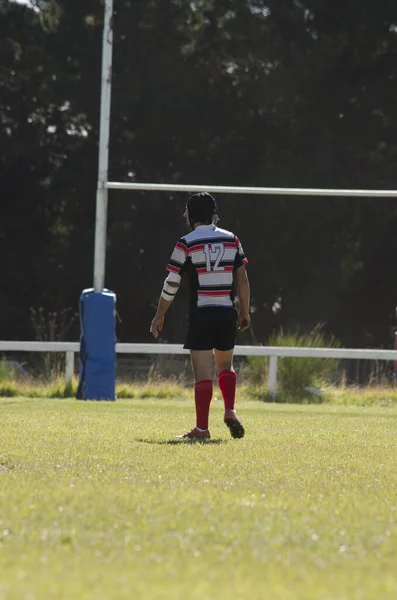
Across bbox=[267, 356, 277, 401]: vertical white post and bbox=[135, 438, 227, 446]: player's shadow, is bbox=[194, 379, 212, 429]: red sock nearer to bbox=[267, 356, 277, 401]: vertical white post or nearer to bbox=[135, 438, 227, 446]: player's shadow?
bbox=[135, 438, 227, 446]: player's shadow

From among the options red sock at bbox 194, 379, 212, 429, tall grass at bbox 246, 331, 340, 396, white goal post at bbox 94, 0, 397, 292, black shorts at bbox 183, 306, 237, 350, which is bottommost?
tall grass at bbox 246, 331, 340, 396

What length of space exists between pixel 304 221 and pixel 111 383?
1958cm

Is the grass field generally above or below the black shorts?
below

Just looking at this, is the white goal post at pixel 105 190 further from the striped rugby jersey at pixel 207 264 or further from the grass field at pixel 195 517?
the grass field at pixel 195 517

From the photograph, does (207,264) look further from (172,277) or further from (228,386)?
(228,386)

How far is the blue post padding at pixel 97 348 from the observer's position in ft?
52.8

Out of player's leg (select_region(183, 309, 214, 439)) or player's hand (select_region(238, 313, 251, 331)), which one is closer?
player's leg (select_region(183, 309, 214, 439))

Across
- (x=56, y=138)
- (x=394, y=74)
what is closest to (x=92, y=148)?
(x=56, y=138)

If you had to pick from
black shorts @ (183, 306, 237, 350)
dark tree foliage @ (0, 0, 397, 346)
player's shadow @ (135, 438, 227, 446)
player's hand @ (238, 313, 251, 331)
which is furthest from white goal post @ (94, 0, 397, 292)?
dark tree foliage @ (0, 0, 397, 346)

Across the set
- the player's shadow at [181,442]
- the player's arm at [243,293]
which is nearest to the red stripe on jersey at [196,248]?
the player's arm at [243,293]

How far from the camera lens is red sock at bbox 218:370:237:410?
30.8 feet

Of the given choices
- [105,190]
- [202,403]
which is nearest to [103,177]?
[105,190]

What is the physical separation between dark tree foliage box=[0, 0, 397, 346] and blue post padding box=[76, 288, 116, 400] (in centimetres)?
1801

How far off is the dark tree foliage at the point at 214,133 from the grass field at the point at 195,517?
1004 inches
